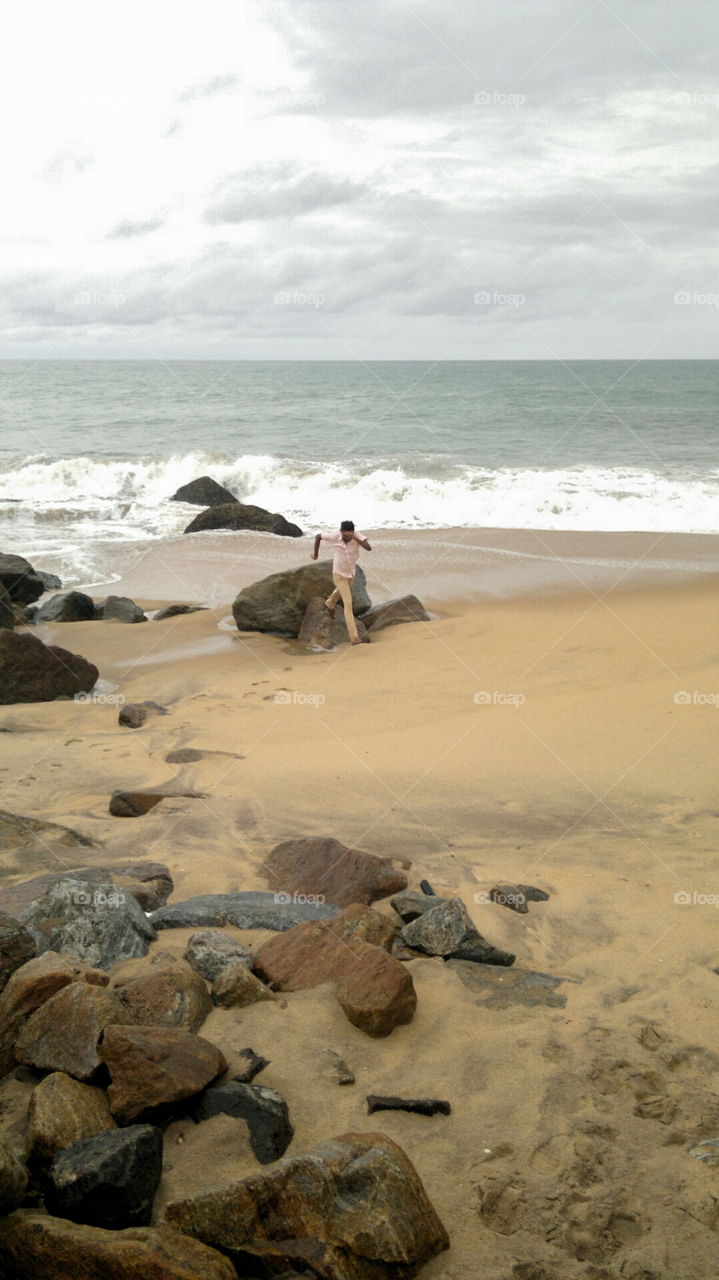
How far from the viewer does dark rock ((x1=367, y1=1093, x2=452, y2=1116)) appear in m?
2.94

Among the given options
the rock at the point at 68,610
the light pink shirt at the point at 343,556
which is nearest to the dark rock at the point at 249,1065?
the light pink shirt at the point at 343,556

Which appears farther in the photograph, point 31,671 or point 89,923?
point 31,671

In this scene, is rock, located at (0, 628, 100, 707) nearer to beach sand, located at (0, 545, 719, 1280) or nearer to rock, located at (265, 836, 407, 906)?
beach sand, located at (0, 545, 719, 1280)

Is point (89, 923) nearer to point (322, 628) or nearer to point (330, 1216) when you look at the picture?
point (330, 1216)

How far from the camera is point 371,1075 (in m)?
3.12

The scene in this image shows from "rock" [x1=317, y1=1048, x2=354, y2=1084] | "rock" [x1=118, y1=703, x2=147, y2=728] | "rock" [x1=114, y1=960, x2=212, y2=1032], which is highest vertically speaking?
"rock" [x1=114, y1=960, x2=212, y2=1032]

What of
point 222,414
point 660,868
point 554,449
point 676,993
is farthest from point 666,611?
point 222,414

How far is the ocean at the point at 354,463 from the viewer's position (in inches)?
807

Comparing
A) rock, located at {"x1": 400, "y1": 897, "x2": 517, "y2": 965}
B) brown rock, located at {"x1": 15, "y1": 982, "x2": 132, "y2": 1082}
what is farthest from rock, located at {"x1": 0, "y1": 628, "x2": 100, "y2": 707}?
brown rock, located at {"x1": 15, "y1": 982, "x2": 132, "y2": 1082}

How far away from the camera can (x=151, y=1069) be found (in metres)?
2.79

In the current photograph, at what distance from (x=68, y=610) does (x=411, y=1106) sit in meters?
10.2

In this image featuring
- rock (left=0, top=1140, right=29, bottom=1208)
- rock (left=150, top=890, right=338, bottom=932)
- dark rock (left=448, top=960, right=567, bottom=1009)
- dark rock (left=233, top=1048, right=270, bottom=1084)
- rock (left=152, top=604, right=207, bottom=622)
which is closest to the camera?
rock (left=0, top=1140, right=29, bottom=1208)

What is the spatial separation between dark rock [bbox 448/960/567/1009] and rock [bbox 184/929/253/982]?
3.04ft

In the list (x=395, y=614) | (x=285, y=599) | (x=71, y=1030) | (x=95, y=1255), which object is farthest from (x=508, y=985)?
(x=285, y=599)
